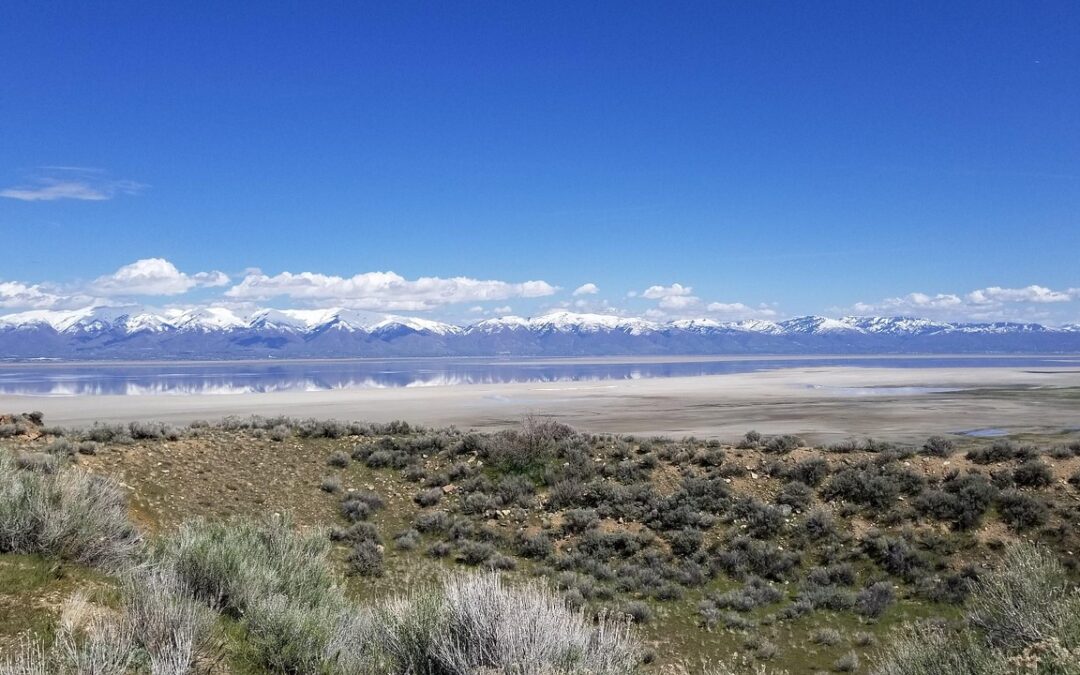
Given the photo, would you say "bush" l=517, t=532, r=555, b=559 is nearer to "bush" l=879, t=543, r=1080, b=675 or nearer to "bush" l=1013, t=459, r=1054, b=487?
"bush" l=879, t=543, r=1080, b=675

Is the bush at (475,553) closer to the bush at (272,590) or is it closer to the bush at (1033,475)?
the bush at (272,590)

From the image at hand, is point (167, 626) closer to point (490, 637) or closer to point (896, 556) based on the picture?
point (490, 637)

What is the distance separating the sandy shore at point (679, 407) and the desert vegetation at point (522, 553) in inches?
534

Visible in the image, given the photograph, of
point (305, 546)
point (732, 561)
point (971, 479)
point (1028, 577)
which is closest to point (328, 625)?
point (305, 546)

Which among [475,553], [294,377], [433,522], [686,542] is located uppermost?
[294,377]

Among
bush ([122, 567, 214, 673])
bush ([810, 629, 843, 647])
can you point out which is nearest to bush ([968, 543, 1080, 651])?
bush ([810, 629, 843, 647])

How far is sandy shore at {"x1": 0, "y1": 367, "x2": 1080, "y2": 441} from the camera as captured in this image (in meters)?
35.8

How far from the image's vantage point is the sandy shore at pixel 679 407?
117 feet

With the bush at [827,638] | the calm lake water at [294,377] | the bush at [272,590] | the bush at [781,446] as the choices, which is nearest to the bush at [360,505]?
the bush at [272,590]

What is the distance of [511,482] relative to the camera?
1961cm

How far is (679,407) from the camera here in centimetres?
4741

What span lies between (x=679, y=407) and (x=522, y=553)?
32.6m

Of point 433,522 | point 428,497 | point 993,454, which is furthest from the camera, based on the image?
point 428,497

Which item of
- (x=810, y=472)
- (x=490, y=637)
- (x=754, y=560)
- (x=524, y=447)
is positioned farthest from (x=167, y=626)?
(x=810, y=472)
